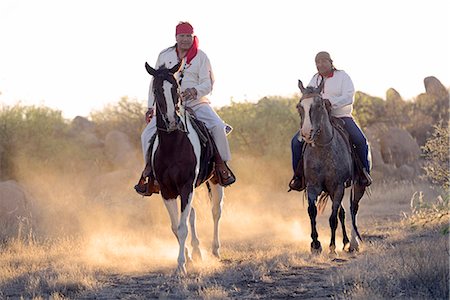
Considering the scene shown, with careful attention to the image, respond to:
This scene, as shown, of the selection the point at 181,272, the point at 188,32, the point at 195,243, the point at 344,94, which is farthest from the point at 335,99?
the point at 181,272

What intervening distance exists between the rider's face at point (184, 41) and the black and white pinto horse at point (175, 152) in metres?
1.18

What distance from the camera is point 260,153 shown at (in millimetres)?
31156

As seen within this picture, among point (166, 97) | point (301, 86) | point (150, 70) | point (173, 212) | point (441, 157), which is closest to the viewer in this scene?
point (166, 97)

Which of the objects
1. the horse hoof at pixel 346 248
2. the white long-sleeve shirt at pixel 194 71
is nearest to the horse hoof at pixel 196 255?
the white long-sleeve shirt at pixel 194 71

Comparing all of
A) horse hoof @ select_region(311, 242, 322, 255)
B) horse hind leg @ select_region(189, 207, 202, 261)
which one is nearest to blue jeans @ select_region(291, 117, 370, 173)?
horse hoof @ select_region(311, 242, 322, 255)

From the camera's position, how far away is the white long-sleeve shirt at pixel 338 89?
11492 millimetres

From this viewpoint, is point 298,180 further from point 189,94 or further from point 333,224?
point 189,94

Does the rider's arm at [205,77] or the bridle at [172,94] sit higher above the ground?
the rider's arm at [205,77]

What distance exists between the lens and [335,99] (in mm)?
11523

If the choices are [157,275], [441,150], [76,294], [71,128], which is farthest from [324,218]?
[71,128]

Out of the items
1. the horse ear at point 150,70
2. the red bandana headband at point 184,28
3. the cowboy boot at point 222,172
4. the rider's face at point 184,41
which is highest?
the red bandana headband at point 184,28

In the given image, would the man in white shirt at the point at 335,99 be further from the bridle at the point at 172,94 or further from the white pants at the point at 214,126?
the bridle at the point at 172,94

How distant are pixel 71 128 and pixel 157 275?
30.0 m

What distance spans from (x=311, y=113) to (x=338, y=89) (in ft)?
4.87
